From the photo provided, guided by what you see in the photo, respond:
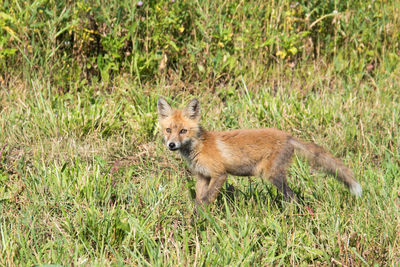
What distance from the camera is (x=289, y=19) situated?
772 cm

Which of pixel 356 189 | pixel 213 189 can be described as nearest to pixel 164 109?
pixel 213 189

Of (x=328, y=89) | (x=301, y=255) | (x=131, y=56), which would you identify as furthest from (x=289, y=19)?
(x=301, y=255)

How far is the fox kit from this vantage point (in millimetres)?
5176

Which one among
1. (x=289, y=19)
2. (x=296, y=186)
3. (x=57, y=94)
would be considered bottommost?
(x=296, y=186)

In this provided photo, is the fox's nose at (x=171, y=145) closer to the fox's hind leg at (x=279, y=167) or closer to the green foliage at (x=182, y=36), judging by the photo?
the fox's hind leg at (x=279, y=167)

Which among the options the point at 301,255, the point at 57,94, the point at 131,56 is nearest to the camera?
the point at 301,255

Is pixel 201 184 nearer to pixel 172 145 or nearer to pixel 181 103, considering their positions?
pixel 172 145

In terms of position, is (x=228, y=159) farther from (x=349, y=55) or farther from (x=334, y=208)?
(x=349, y=55)

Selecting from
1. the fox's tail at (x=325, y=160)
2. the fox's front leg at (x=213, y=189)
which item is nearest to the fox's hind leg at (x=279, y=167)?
the fox's tail at (x=325, y=160)

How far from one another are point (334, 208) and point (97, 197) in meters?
2.07

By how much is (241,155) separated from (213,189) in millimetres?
454

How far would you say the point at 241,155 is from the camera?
17.2 ft

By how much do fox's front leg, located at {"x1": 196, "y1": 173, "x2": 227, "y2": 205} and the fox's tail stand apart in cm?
81

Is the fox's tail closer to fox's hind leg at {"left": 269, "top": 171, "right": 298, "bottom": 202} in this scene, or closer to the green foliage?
fox's hind leg at {"left": 269, "top": 171, "right": 298, "bottom": 202}
